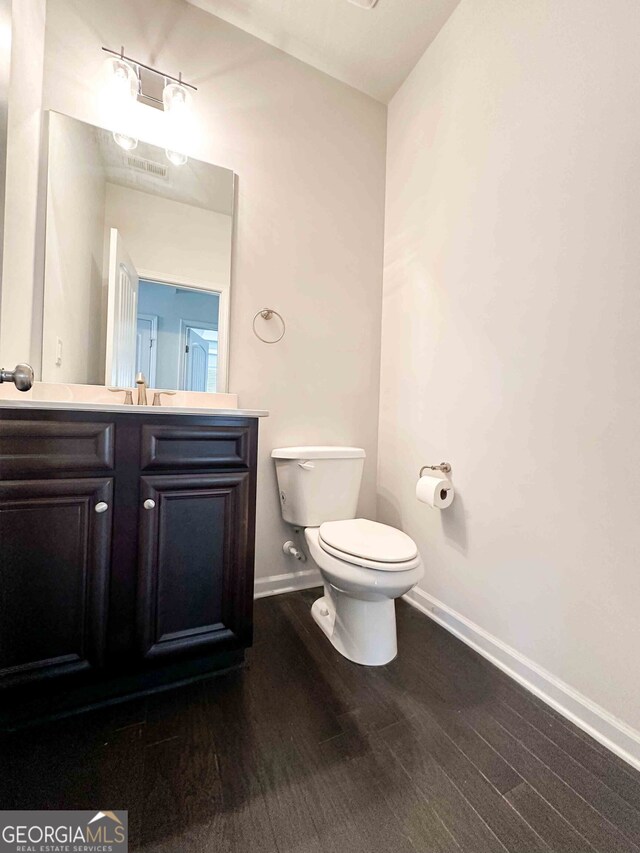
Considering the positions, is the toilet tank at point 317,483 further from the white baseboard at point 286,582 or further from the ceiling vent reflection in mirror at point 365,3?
the ceiling vent reflection in mirror at point 365,3

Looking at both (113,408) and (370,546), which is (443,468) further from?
(113,408)

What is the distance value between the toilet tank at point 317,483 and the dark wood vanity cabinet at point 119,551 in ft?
1.24

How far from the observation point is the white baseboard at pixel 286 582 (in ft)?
5.43

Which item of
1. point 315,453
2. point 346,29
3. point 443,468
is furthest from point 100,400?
point 346,29

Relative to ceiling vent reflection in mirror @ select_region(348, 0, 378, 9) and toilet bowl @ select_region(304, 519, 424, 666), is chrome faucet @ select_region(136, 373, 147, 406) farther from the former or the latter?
ceiling vent reflection in mirror @ select_region(348, 0, 378, 9)

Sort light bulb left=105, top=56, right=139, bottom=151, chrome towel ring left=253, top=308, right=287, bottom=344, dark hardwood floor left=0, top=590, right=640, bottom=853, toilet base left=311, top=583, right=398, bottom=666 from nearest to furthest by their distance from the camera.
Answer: dark hardwood floor left=0, top=590, right=640, bottom=853 < toilet base left=311, top=583, right=398, bottom=666 < light bulb left=105, top=56, right=139, bottom=151 < chrome towel ring left=253, top=308, right=287, bottom=344

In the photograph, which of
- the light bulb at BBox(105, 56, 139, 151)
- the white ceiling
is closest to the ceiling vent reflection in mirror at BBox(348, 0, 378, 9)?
the white ceiling

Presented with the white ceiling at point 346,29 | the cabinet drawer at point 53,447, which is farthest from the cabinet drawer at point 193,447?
the white ceiling at point 346,29

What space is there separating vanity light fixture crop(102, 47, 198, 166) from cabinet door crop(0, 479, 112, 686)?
1409 millimetres

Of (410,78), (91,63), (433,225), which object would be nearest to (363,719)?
(433,225)

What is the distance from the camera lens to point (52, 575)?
914 mm

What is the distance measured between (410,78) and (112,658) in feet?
9.12

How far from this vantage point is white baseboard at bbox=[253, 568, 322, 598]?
1655 millimetres

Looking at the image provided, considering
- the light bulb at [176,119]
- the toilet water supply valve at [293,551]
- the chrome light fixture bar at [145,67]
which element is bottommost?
the toilet water supply valve at [293,551]
